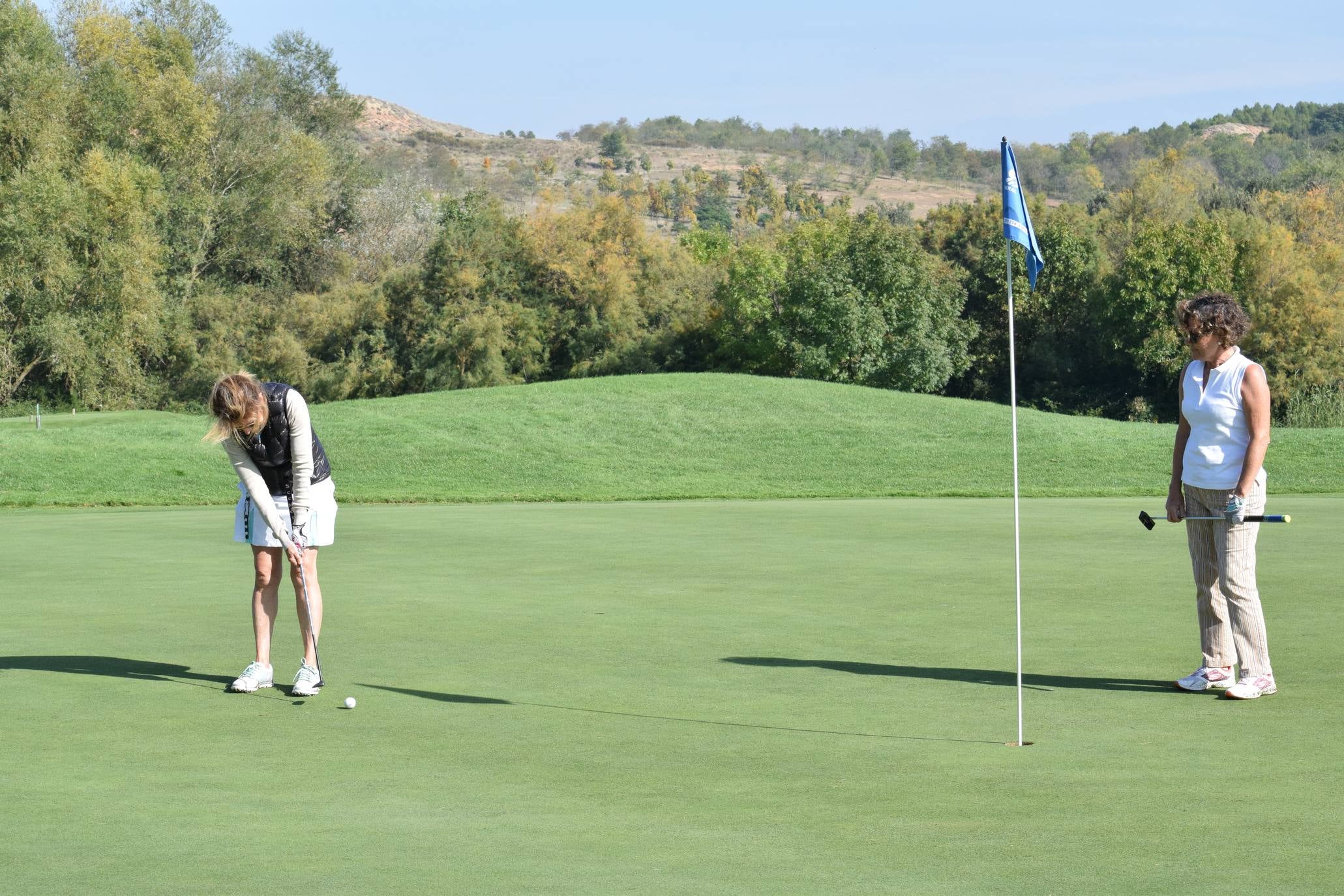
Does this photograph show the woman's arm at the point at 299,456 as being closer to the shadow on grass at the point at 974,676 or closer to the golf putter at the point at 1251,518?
the shadow on grass at the point at 974,676

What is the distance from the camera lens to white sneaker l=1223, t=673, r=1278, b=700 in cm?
748

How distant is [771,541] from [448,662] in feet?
25.8

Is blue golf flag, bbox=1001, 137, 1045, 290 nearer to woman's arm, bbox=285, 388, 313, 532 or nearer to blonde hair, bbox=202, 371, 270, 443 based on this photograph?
woman's arm, bbox=285, 388, 313, 532

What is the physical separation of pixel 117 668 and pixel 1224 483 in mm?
6305

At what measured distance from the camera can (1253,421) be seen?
7.72m

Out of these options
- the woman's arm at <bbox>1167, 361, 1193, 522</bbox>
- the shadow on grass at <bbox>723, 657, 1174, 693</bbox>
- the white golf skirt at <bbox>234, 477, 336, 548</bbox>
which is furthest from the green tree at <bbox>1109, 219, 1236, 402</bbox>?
the white golf skirt at <bbox>234, 477, 336, 548</bbox>

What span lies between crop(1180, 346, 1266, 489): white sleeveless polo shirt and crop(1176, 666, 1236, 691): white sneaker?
97 centimetres

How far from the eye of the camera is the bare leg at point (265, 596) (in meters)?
8.11

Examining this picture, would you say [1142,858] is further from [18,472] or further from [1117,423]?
[1117,423]

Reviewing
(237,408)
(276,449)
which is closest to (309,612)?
(276,449)

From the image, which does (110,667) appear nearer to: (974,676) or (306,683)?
(306,683)

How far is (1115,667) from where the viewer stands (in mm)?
8523

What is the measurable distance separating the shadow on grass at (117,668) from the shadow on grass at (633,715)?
98cm

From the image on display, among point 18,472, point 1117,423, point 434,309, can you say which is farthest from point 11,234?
point 1117,423
